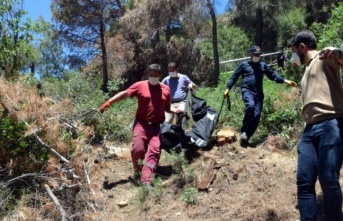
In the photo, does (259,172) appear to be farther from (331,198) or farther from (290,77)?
(290,77)

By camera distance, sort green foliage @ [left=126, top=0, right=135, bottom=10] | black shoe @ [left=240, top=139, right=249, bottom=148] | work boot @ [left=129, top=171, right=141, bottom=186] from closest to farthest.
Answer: work boot @ [left=129, top=171, right=141, bottom=186], black shoe @ [left=240, top=139, right=249, bottom=148], green foliage @ [left=126, top=0, right=135, bottom=10]

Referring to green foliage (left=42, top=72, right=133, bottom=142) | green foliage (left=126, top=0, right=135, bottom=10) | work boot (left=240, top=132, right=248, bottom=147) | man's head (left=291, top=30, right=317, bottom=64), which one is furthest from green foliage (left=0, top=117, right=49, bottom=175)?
green foliage (left=126, top=0, right=135, bottom=10)

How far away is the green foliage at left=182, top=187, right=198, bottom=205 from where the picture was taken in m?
5.30

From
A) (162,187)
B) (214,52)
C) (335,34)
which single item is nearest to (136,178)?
(162,187)

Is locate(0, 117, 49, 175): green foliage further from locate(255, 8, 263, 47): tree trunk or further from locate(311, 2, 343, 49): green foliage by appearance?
locate(255, 8, 263, 47): tree trunk

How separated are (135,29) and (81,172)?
15.9 metres

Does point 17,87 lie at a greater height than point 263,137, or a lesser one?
greater

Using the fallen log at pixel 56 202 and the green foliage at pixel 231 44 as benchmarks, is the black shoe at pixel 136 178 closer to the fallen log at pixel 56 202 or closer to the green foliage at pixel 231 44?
the fallen log at pixel 56 202

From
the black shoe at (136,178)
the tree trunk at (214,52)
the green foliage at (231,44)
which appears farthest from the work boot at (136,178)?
the green foliage at (231,44)

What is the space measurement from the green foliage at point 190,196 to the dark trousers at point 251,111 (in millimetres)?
1543

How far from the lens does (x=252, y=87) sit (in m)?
6.72

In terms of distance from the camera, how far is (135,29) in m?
20.8

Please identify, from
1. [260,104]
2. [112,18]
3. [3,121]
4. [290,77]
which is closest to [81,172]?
[3,121]

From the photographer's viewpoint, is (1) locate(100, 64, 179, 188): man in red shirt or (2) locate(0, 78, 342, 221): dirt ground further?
(1) locate(100, 64, 179, 188): man in red shirt
